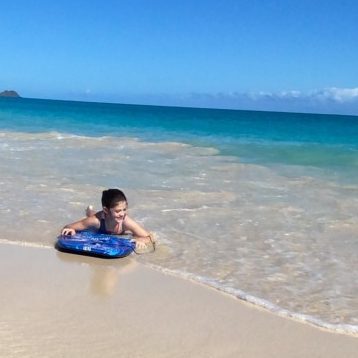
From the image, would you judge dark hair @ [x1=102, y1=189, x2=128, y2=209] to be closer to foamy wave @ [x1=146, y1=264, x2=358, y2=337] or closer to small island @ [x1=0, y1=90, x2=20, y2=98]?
foamy wave @ [x1=146, y1=264, x2=358, y2=337]

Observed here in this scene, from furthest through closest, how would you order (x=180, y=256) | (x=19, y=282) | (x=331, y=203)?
(x=331, y=203) → (x=180, y=256) → (x=19, y=282)

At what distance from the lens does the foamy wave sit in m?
3.71

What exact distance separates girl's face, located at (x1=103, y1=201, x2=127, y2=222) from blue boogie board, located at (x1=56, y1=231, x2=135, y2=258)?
319 mm

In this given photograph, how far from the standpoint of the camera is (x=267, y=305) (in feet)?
13.4

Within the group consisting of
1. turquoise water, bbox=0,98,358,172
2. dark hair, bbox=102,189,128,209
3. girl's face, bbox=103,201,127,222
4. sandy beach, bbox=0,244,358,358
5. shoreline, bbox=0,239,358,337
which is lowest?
sandy beach, bbox=0,244,358,358

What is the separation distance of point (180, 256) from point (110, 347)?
2208 millimetres

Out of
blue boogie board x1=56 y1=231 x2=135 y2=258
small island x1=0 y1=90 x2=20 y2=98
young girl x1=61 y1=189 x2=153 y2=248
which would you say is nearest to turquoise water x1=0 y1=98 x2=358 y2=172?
young girl x1=61 y1=189 x2=153 y2=248

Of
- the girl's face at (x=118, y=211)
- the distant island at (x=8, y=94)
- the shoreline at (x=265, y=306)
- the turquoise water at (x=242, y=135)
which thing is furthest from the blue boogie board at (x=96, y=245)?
the distant island at (x=8, y=94)

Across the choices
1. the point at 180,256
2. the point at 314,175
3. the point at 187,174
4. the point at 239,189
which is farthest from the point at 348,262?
the point at 314,175

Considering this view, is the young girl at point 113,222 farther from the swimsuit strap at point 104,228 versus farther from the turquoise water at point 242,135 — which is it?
the turquoise water at point 242,135

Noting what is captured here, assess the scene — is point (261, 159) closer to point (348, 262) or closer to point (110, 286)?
point (348, 262)

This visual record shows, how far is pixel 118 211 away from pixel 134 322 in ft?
7.18

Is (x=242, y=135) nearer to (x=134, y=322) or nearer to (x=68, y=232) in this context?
(x=68, y=232)

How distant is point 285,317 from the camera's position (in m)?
3.87
